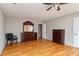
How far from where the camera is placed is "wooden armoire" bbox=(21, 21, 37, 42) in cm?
880

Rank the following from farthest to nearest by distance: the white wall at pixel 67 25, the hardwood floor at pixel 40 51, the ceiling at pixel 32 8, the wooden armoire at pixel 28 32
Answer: the wooden armoire at pixel 28 32, the white wall at pixel 67 25, the hardwood floor at pixel 40 51, the ceiling at pixel 32 8

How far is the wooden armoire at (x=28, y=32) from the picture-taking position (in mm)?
8797

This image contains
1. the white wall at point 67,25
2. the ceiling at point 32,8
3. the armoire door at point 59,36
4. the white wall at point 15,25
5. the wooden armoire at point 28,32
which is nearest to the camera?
the ceiling at point 32,8

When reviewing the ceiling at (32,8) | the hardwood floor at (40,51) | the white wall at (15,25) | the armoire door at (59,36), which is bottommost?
the hardwood floor at (40,51)

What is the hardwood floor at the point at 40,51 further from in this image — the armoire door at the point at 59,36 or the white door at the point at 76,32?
the armoire door at the point at 59,36

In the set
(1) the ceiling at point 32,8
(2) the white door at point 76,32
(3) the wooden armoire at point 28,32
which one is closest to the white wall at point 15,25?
(3) the wooden armoire at point 28,32

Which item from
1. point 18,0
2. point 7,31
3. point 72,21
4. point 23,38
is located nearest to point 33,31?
point 23,38

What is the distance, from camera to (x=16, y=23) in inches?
327

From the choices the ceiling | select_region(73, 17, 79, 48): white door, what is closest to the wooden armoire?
the ceiling

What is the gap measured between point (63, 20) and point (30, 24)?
3389mm

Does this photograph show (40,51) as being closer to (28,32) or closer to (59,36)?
(59,36)

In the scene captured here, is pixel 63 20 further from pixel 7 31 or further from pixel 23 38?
pixel 7 31

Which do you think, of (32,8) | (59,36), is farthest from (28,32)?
(32,8)

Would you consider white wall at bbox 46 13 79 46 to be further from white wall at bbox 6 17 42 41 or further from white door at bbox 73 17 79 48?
white wall at bbox 6 17 42 41
